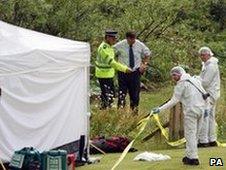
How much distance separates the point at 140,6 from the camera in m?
22.3

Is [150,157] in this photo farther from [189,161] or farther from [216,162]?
[216,162]

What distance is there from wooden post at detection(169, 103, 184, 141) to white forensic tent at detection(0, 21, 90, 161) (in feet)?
7.88

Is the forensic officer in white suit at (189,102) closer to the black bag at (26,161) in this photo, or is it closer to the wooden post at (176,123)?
the black bag at (26,161)

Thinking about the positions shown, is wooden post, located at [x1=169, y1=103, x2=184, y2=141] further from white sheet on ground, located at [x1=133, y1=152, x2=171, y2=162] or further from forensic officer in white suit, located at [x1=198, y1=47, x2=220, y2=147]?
white sheet on ground, located at [x1=133, y1=152, x2=171, y2=162]

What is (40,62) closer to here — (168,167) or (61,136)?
(61,136)

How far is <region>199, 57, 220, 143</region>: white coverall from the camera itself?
13.6 metres

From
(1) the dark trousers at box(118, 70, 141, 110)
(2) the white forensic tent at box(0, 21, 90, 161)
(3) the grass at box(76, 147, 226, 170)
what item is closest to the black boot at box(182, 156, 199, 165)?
(3) the grass at box(76, 147, 226, 170)

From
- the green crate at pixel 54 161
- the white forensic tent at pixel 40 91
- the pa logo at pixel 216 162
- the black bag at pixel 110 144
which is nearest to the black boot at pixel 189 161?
the pa logo at pixel 216 162

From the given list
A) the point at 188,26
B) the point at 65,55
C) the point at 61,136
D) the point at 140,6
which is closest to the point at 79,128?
the point at 61,136

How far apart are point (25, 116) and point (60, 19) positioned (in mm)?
9149

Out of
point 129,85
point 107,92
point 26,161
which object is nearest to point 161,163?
point 26,161

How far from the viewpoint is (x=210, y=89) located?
1382 centimetres

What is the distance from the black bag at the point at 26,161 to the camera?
10.4 meters

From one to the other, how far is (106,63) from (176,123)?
2.23m
